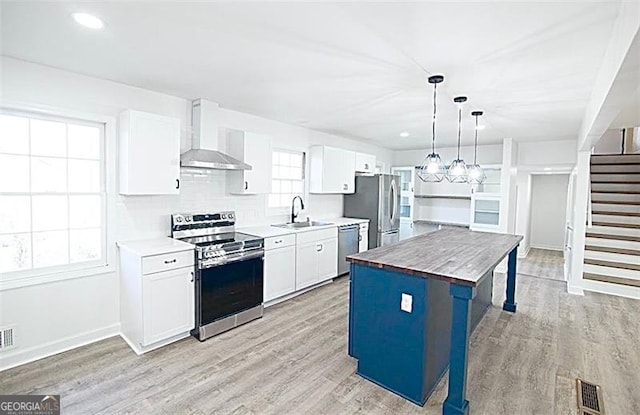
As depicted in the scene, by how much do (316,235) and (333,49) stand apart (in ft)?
9.32

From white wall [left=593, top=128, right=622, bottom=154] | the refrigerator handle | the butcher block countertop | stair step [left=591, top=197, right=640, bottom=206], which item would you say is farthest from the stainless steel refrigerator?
white wall [left=593, top=128, right=622, bottom=154]

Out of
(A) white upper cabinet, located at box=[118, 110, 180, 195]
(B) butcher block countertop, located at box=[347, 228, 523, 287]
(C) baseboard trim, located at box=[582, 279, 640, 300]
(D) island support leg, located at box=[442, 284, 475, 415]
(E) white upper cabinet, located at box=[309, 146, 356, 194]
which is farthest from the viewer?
(E) white upper cabinet, located at box=[309, 146, 356, 194]

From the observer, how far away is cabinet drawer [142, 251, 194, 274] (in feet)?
9.43

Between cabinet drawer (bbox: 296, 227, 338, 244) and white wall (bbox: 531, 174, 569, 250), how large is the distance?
236 inches

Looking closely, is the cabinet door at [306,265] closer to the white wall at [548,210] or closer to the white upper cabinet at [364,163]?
the white upper cabinet at [364,163]

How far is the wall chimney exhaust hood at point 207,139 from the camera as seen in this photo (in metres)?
3.61

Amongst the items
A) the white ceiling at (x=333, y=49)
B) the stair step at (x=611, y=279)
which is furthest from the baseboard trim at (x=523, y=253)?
the white ceiling at (x=333, y=49)

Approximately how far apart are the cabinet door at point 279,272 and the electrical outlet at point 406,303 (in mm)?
1994

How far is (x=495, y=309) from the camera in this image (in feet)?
13.7

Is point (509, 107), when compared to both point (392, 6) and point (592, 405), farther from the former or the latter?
point (592, 405)

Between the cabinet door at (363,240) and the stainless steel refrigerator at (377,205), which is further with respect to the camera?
the stainless steel refrigerator at (377,205)

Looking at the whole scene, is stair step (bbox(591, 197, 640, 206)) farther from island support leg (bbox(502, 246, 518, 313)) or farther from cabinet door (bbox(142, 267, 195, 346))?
cabinet door (bbox(142, 267, 195, 346))

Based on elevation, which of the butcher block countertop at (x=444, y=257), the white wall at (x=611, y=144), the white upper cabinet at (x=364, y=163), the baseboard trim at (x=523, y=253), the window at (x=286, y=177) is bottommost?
the baseboard trim at (x=523, y=253)
